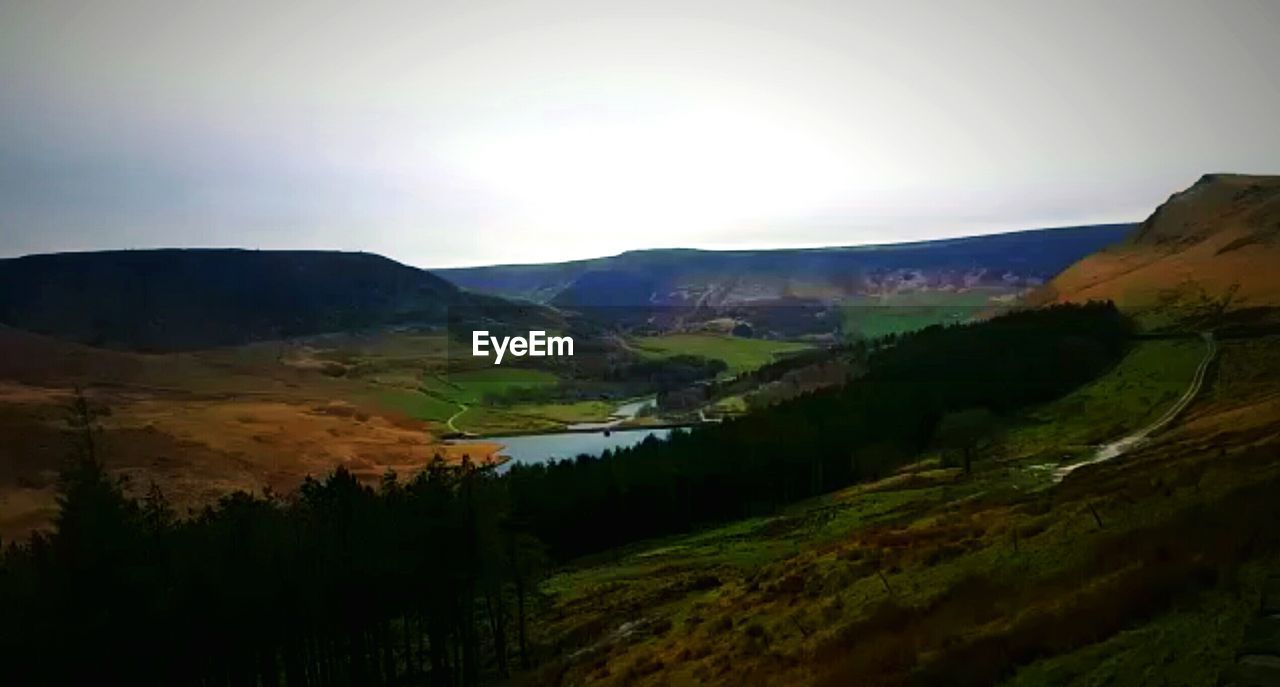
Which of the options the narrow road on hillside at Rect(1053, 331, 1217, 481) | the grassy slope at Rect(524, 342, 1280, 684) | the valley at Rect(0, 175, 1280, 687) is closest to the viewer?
the grassy slope at Rect(524, 342, 1280, 684)

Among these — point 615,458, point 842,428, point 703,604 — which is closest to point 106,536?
point 703,604

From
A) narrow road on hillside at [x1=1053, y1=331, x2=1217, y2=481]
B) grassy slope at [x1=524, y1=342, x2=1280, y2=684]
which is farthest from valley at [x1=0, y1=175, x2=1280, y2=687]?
narrow road on hillside at [x1=1053, y1=331, x2=1217, y2=481]

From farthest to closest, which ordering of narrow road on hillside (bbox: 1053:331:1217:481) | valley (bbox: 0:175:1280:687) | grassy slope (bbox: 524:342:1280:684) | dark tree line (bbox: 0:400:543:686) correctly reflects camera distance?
narrow road on hillside (bbox: 1053:331:1217:481)
dark tree line (bbox: 0:400:543:686)
valley (bbox: 0:175:1280:687)
grassy slope (bbox: 524:342:1280:684)

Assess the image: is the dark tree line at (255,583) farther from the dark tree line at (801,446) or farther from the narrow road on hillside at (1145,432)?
the narrow road on hillside at (1145,432)

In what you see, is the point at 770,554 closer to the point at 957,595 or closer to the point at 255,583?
the point at 255,583

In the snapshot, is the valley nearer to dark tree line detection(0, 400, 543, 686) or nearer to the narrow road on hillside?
dark tree line detection(0, 400, 543, 686)

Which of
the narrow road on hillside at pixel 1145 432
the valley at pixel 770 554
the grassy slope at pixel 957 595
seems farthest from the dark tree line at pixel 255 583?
the narrow road on hillside at pixel 1145 432
